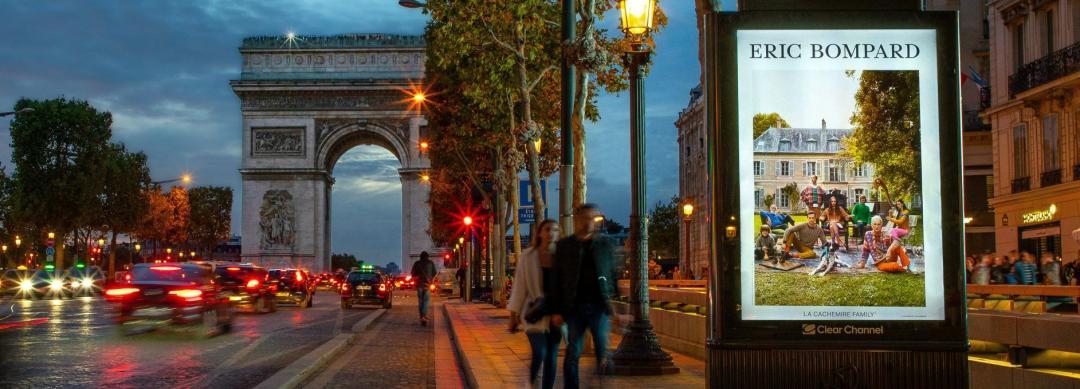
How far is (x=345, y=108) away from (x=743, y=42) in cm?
7228

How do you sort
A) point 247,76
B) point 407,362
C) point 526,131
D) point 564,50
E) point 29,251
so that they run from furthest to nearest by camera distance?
point 29,251 → point 247,76 → point 526,131 → point 407,362 → point 564,50

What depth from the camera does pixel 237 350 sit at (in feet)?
55.9

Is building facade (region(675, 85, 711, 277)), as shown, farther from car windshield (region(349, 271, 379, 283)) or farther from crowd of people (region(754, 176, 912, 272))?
crowd of people (region(754, 176, 912, 272))

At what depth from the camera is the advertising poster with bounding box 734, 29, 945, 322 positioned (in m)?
6.33

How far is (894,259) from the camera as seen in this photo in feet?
20.9

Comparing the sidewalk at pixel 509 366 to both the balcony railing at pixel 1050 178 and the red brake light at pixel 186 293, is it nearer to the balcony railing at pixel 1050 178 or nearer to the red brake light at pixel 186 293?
the red brake light at pixel 186 293

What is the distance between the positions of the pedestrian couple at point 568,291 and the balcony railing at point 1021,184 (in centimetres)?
2444

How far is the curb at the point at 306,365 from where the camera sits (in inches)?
466

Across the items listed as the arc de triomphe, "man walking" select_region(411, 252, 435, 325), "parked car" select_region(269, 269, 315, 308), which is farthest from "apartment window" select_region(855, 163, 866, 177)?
the arc de triomphe

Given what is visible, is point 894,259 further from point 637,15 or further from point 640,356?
point 637,15

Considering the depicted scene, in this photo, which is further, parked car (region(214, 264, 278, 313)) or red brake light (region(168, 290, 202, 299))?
parked car (region(214, 264, 278, 313))

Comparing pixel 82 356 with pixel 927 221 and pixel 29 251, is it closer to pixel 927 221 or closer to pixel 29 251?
pixel 927 221

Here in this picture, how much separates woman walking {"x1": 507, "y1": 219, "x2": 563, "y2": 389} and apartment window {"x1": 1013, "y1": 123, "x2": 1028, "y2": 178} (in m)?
24.6

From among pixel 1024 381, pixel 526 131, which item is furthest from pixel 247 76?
pixel 1024 381
